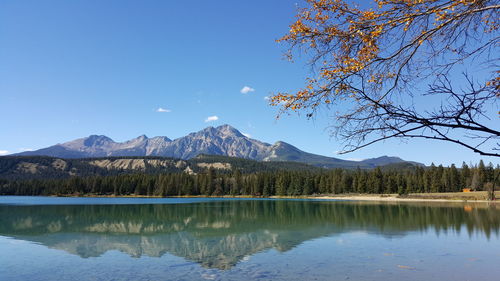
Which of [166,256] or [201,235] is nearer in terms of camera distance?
[166,256]

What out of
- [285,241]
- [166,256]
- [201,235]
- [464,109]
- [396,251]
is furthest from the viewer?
[201,235]

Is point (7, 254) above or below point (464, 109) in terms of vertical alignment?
below

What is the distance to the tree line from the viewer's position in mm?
128125

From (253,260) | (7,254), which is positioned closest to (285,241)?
(253,260)

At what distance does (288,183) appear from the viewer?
15175cm

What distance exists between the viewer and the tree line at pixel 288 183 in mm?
Answer: 128125

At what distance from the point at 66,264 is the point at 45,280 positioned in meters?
3.03

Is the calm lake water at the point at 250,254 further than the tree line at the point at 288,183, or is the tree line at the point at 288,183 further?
the tree line at the point at 288,183

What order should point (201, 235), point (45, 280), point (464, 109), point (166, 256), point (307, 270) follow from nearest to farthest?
1. point (464, 109)
2. point (45, 280)
3. point (307, 270)
4. point (166, 256)
5. point (201, 235)

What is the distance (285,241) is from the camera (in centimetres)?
2447

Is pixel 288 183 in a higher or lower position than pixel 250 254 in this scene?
higher

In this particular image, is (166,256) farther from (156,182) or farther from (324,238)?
(156,182)

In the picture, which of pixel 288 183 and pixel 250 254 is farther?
pixel 288 183

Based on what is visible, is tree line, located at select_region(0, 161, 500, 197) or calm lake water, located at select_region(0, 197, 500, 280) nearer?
calm lake water, located at select_region(0, 197, 500, 280)
